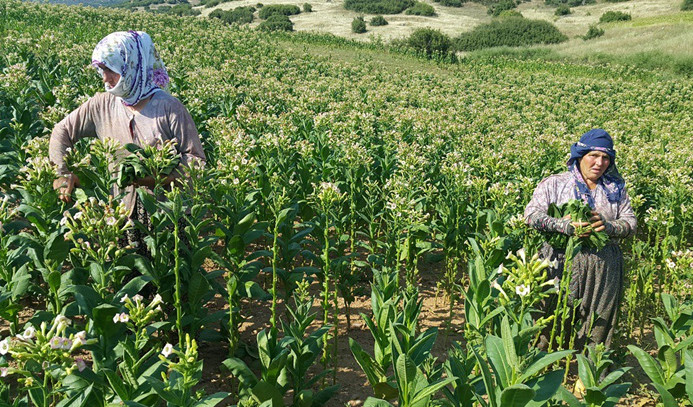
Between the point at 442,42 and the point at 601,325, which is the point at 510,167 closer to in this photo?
the point at 601,325

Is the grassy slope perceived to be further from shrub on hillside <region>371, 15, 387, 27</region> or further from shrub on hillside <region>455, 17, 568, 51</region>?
shrub on hillside <region>455, 17, 568, 51</region>

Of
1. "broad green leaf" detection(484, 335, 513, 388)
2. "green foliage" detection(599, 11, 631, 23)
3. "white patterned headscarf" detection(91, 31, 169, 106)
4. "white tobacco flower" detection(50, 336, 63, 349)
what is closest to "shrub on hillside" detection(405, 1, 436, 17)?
"green foliage" detection(599, 11, 631, 23)

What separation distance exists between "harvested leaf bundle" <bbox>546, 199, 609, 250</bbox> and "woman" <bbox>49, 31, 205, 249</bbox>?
3.10m

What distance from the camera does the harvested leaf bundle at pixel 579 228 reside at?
13.7 feet

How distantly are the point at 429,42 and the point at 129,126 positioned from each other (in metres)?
34.4

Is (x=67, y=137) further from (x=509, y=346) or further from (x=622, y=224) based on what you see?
(x=622, y=224)

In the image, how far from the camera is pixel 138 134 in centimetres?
387

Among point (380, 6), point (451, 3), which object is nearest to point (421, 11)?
point (380, 6)

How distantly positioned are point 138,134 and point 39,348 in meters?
2.21

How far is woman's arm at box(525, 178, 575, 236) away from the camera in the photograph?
442cm

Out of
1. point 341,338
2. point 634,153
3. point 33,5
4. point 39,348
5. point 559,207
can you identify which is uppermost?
point 33,5

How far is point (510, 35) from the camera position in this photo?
53531mm

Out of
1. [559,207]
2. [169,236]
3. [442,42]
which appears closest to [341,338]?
[169,236]

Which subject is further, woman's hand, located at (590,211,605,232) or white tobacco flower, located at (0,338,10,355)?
woman's hand, located at (590,211,605,232)
